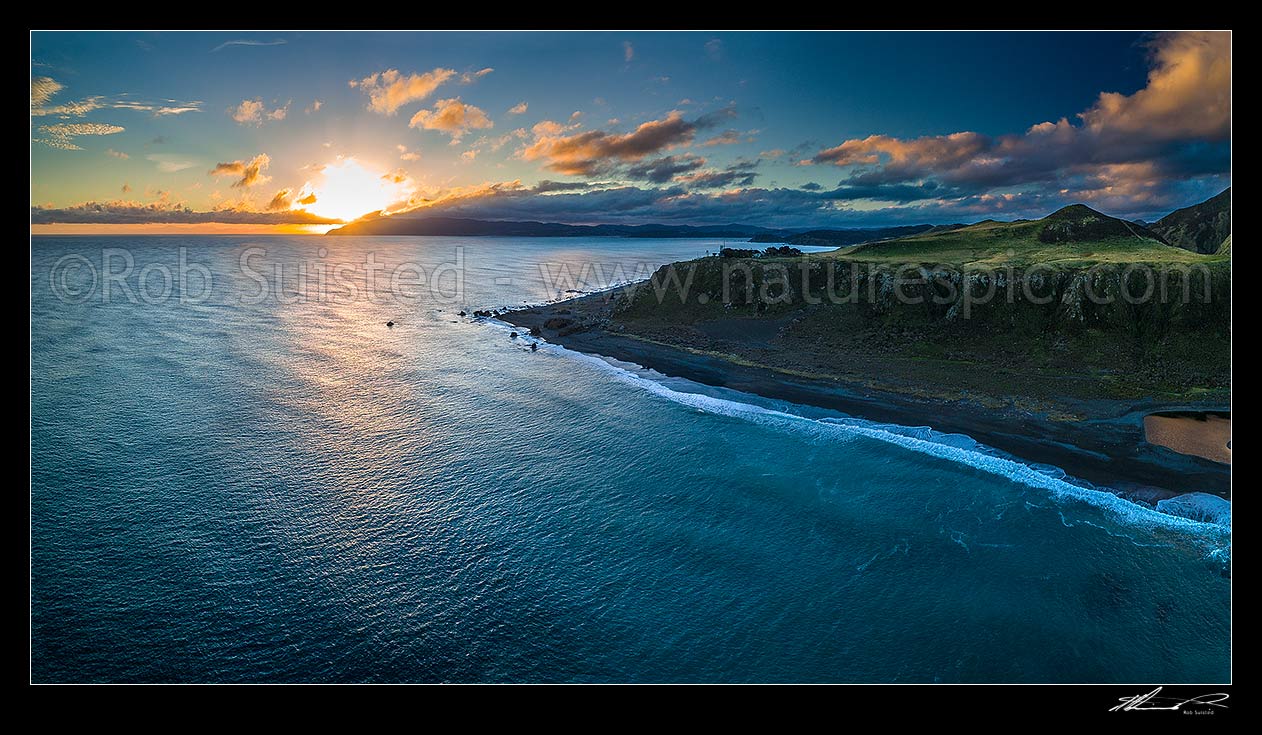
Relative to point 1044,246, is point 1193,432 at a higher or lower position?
lower

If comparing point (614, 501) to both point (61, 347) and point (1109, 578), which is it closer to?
point (1109, 578)

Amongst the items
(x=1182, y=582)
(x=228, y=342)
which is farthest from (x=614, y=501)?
(x=228, y=342)

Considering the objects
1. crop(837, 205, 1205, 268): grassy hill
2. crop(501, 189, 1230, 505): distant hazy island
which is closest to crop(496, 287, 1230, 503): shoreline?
crop(501, 189, 1230, 505): distant hazy island

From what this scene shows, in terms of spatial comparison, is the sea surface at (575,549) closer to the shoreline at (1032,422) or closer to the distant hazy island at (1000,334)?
the shoreline at (1032,422)

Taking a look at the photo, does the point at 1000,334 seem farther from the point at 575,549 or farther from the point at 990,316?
the point at 575,549

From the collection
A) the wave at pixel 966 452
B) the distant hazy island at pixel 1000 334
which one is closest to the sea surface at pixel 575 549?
the wave at pixel 966 452

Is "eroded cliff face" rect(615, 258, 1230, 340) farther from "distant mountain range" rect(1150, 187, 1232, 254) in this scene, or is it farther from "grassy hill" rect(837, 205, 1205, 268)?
"distant mountain range" rect(1150, 187, 1232, 254)
